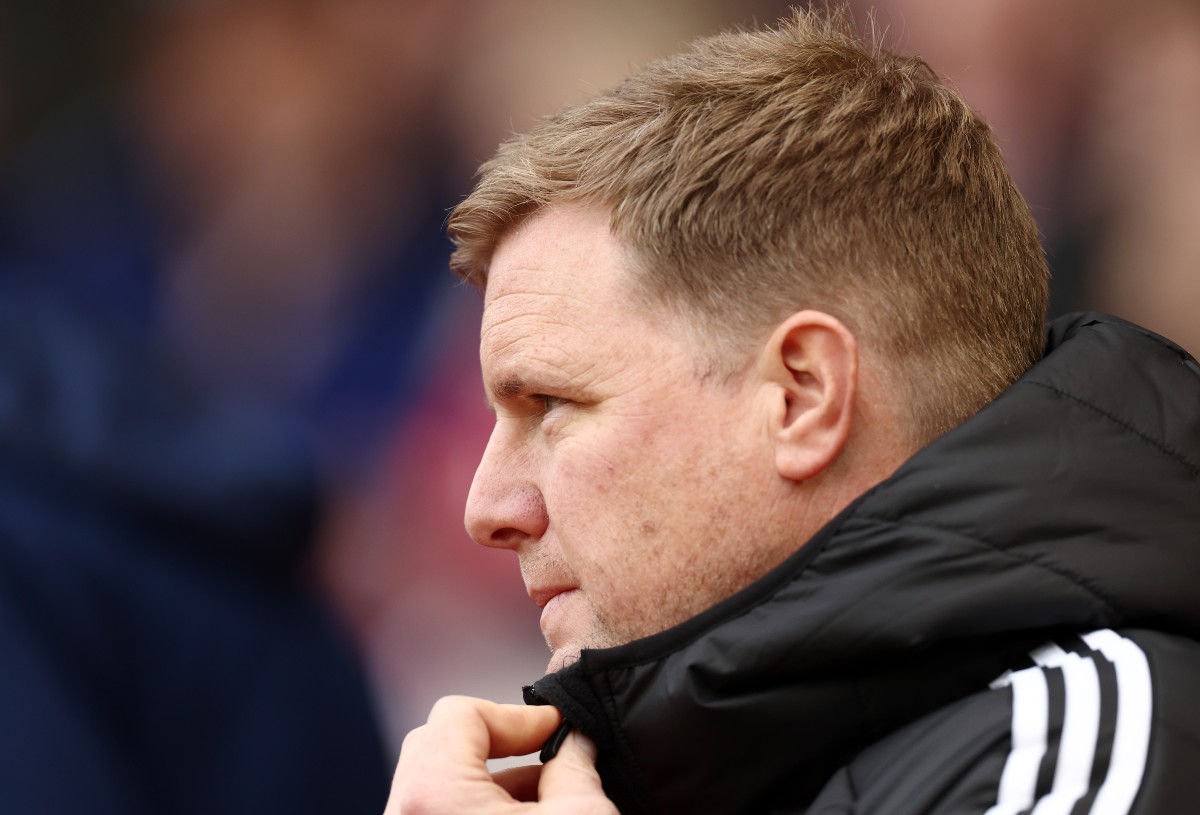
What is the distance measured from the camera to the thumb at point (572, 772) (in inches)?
46.3

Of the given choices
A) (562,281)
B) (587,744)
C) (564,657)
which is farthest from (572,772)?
(562,281)

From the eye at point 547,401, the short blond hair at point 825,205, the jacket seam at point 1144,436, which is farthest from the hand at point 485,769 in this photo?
the jacket seam at point 1144,436

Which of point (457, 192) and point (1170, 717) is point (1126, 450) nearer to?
point (1170, 717)

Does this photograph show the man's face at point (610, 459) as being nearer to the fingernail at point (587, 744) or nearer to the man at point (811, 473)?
the man at point (811, 473)

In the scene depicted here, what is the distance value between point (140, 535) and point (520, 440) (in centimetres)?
154

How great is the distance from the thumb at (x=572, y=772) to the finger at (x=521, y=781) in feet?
0.24

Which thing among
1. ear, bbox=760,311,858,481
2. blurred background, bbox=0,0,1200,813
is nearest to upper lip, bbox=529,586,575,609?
ear, bbox=760,311,858,481

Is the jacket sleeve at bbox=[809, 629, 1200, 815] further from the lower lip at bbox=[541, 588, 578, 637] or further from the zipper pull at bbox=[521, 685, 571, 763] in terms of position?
the lower lip at bbox=[541, 588, 578, 637]

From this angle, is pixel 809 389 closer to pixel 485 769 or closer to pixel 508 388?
pixel 508 388

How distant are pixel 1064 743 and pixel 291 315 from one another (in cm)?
222

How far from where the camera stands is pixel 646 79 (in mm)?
1598

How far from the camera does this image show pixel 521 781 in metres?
1.31

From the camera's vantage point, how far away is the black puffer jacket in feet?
3.25

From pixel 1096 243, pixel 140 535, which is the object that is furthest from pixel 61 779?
pixel 1096 243
